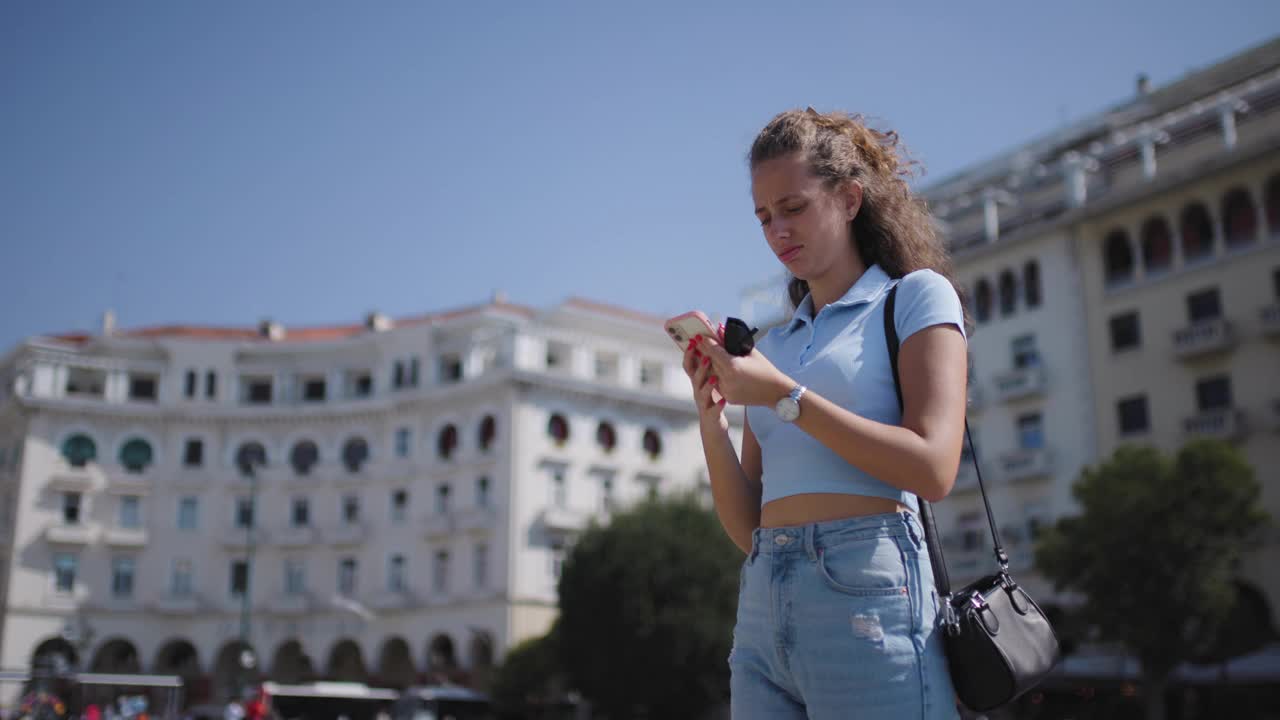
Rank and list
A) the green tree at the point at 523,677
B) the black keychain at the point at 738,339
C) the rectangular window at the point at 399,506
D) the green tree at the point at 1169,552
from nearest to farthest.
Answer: the black keychain at the point at 738,339
the green tree at the point at 1169,552
the green tree at the point at 523,677
the rectangular window at the point at 399,506

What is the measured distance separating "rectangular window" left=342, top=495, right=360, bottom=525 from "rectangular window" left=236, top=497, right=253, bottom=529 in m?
4.31

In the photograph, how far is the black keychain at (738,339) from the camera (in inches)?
100

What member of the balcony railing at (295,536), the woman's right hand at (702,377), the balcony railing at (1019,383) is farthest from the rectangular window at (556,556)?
the woman's right hand at (702,377)

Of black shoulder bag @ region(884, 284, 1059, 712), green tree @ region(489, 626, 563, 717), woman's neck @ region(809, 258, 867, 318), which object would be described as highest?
woman's neck @ region(809, 258, 867, 318)

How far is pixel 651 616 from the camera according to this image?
126 ft

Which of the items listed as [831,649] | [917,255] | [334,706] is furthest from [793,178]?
[334,706]

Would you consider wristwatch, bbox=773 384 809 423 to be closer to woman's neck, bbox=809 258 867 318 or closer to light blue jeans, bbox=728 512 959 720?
light blue jeans, bbox=728 512 959 720

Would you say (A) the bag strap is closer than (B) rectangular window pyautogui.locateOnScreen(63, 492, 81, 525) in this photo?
Yes

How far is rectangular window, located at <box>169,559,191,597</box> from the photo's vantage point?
182 feet

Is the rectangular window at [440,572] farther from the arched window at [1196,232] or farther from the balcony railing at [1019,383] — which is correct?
the arched window at [1196,232]

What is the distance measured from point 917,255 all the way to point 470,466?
49.9 m

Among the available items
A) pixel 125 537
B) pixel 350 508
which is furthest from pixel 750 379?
pixel 125 537

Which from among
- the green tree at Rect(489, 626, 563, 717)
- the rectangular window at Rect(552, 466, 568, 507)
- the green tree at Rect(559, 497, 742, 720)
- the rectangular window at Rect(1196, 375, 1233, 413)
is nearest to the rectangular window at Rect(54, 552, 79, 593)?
the green tree at Rect(489, 626, 563, 717)

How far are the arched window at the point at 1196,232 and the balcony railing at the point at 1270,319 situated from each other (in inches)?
116
